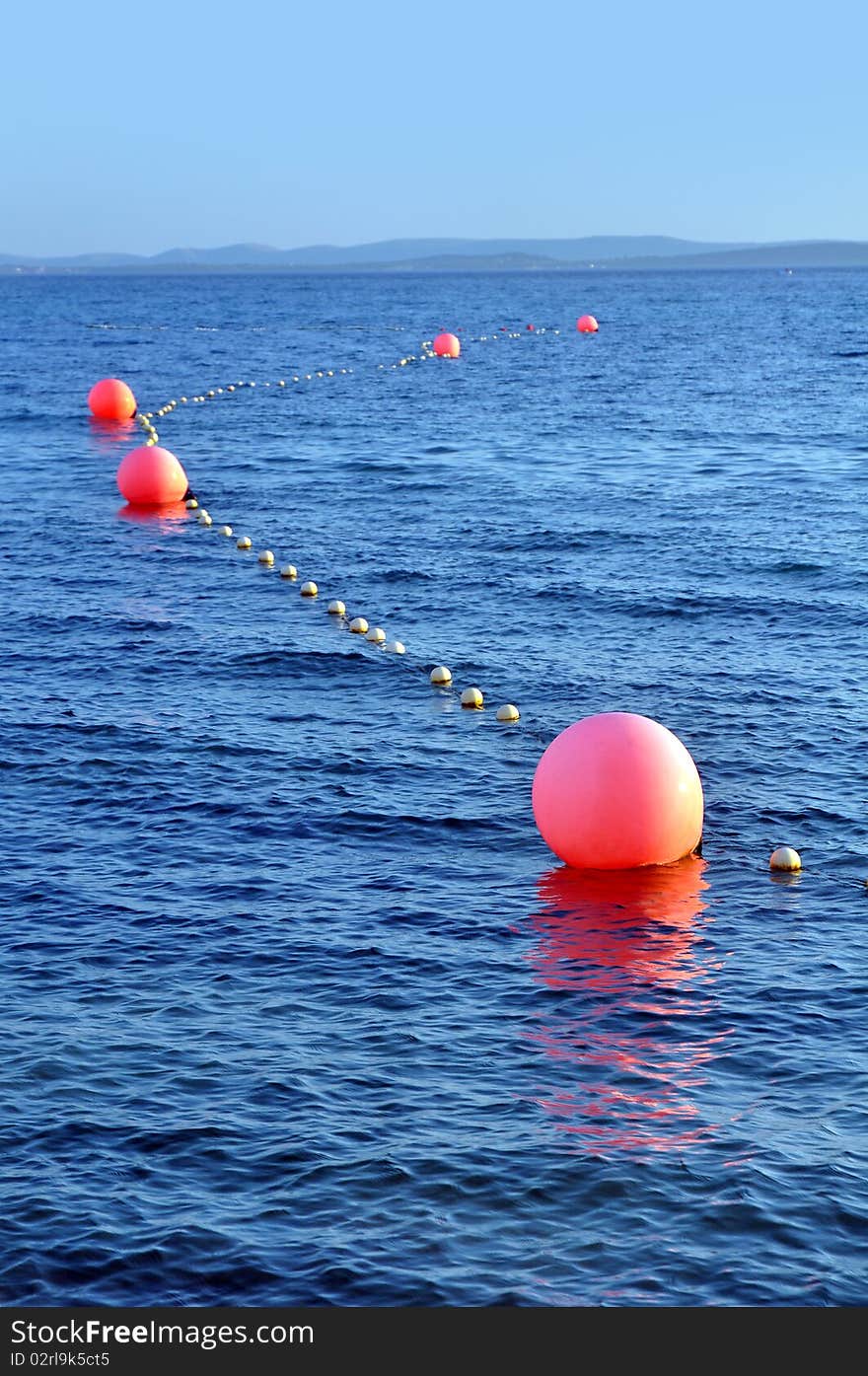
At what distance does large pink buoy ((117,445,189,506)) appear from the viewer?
47.0 meters

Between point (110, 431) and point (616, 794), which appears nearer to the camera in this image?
point (616, 794)

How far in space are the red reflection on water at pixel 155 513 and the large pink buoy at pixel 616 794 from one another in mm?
27659

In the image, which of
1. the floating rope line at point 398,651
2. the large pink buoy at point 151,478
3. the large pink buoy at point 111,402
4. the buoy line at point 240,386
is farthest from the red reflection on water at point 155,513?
the large pink buoy at point 111,402

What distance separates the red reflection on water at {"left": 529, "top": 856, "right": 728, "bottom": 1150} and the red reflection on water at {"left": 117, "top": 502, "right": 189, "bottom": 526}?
27.6 meters

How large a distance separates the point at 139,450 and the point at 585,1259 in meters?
37.7

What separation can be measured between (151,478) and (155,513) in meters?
0.96

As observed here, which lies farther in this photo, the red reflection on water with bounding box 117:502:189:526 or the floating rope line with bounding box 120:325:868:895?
the red reflection on water with bounding box 117:502:189:526

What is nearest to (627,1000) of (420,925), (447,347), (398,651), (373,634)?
(420,925)

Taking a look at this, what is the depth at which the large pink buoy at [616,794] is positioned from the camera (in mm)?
19641

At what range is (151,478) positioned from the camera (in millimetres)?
47000

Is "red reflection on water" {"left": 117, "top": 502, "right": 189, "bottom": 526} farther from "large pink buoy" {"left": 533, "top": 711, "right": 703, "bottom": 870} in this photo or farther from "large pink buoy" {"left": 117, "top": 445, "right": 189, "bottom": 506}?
"large pink buoy" {"left": 533, "top": 711, "right": 703, "bottom": 870}

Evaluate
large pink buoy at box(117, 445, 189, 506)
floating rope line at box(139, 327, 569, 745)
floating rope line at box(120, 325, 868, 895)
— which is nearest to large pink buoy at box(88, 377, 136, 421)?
floating rope line at box(139, 327, 569, 745)

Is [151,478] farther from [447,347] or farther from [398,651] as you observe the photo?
[447,347]

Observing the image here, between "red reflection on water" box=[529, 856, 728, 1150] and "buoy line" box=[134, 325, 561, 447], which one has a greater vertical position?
"buoy line" box=[134, 325, 561, 447]
